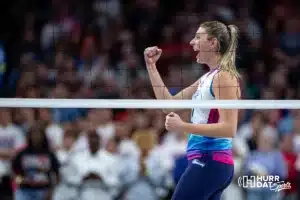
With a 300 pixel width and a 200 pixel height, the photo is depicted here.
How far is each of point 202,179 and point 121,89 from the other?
3.16 m

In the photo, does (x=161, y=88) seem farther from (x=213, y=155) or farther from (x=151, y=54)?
(x=213, y=155)

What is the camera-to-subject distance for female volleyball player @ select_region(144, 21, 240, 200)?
5.15 metres

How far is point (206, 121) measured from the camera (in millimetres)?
5371

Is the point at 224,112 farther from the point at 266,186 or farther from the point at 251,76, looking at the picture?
the point at 251,76

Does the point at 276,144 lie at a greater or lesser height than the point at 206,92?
lesser

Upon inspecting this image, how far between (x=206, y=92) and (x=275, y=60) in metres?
3.83

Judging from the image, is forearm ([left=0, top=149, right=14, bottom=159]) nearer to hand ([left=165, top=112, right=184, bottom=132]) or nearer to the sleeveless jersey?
the sleeveless jersey

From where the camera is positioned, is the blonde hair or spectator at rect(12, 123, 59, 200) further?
spectator at rect(12, 123, 59, 200)

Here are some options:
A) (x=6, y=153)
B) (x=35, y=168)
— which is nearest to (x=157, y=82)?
(x=35, y=168)

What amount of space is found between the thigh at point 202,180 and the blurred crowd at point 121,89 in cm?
233

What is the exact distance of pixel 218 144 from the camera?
5.33m

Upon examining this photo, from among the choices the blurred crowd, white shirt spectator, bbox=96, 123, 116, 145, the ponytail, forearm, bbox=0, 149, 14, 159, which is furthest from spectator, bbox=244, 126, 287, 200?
the ponytail

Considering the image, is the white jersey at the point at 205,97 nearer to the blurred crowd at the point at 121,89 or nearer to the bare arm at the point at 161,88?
the bare arm at the point at 161,88

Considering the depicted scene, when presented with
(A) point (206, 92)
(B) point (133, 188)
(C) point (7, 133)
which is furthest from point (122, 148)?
(A) point (206, 92)
